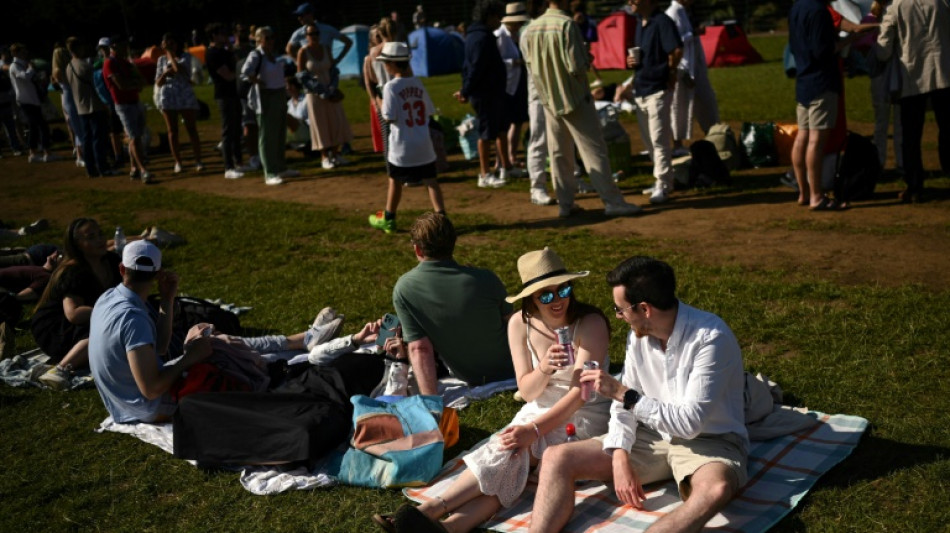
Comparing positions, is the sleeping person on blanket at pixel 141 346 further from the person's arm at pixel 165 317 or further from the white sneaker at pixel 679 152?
the white sneaker at pixel 679 152

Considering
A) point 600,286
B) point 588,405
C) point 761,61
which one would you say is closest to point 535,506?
point 588,405

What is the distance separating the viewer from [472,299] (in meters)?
5.45

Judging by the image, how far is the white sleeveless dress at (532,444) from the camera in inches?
167

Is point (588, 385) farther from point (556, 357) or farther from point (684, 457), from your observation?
point (684, 457)

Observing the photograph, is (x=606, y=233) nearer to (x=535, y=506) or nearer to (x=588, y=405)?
(x=588, y=405)

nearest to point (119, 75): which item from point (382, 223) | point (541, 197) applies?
point (382, 223)

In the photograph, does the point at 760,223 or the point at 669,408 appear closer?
the point at 669,408

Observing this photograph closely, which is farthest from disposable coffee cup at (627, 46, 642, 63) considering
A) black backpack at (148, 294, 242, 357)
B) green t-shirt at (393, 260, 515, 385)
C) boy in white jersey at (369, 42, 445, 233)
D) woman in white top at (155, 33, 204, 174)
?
woman in white top at (155, 33, 204, 174)

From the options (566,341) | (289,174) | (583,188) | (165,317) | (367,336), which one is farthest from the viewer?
(289,174)

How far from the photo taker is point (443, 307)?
215 inches

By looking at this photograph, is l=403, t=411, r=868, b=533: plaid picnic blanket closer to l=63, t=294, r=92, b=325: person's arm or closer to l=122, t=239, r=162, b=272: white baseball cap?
l=122, t=239, r=162, b=272: white baseball cap

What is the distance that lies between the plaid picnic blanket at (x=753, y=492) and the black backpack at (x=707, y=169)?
18.8 feet

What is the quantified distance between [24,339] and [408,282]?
163 inches

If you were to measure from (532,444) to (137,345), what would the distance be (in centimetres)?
235
